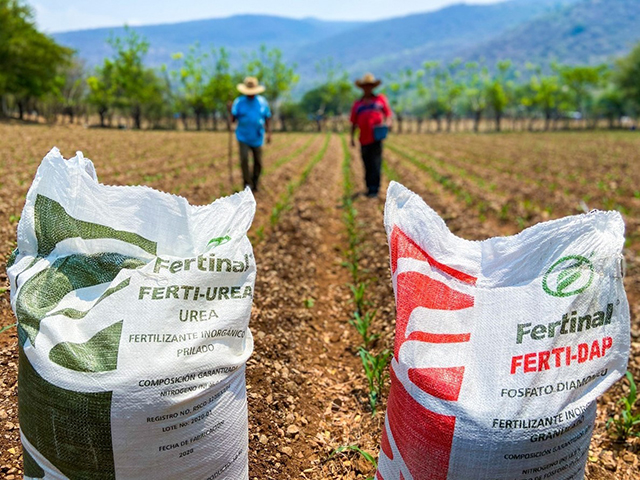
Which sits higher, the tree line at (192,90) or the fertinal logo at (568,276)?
the tree line at (192,90)

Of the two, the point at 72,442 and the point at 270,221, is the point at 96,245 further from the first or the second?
the point at 270,221

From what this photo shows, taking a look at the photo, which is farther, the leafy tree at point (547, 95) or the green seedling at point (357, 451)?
the leafy tree at point (547, 95)

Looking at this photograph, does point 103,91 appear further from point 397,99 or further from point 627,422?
point 627,422

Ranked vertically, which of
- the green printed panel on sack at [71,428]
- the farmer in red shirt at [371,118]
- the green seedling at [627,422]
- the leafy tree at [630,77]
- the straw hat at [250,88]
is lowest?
the green seedling at [627,422]

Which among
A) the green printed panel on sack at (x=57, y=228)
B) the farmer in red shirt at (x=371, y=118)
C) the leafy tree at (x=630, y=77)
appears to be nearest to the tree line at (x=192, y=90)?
the leafy tree at (x=630, y=77)

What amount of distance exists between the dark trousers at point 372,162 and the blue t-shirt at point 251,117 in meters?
1.84

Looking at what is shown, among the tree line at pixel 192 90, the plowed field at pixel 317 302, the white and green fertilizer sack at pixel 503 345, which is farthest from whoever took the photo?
the tree line at pixel 192 90

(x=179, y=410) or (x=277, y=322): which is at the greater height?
(x=179, y=410)

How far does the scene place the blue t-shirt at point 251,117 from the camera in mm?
7898

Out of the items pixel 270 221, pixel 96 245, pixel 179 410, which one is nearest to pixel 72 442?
pixel 179 410

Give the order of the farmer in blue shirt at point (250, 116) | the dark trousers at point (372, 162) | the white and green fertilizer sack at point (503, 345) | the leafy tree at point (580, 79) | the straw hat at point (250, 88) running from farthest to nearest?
1. the leafy tree at point (580, 79)
2. the dark trousers at point (372, 162)
3. the farmer in blue shirt at point (250, 116)
4. the straw hat at point (250, 88)
5. the white and green fertilizer sack at point (503, 345)

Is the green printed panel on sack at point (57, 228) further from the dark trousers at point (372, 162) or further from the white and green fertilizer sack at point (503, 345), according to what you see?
the dark trousers at point (372, 162)

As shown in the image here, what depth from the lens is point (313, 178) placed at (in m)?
12.3

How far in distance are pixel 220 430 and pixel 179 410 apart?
0.21 m
